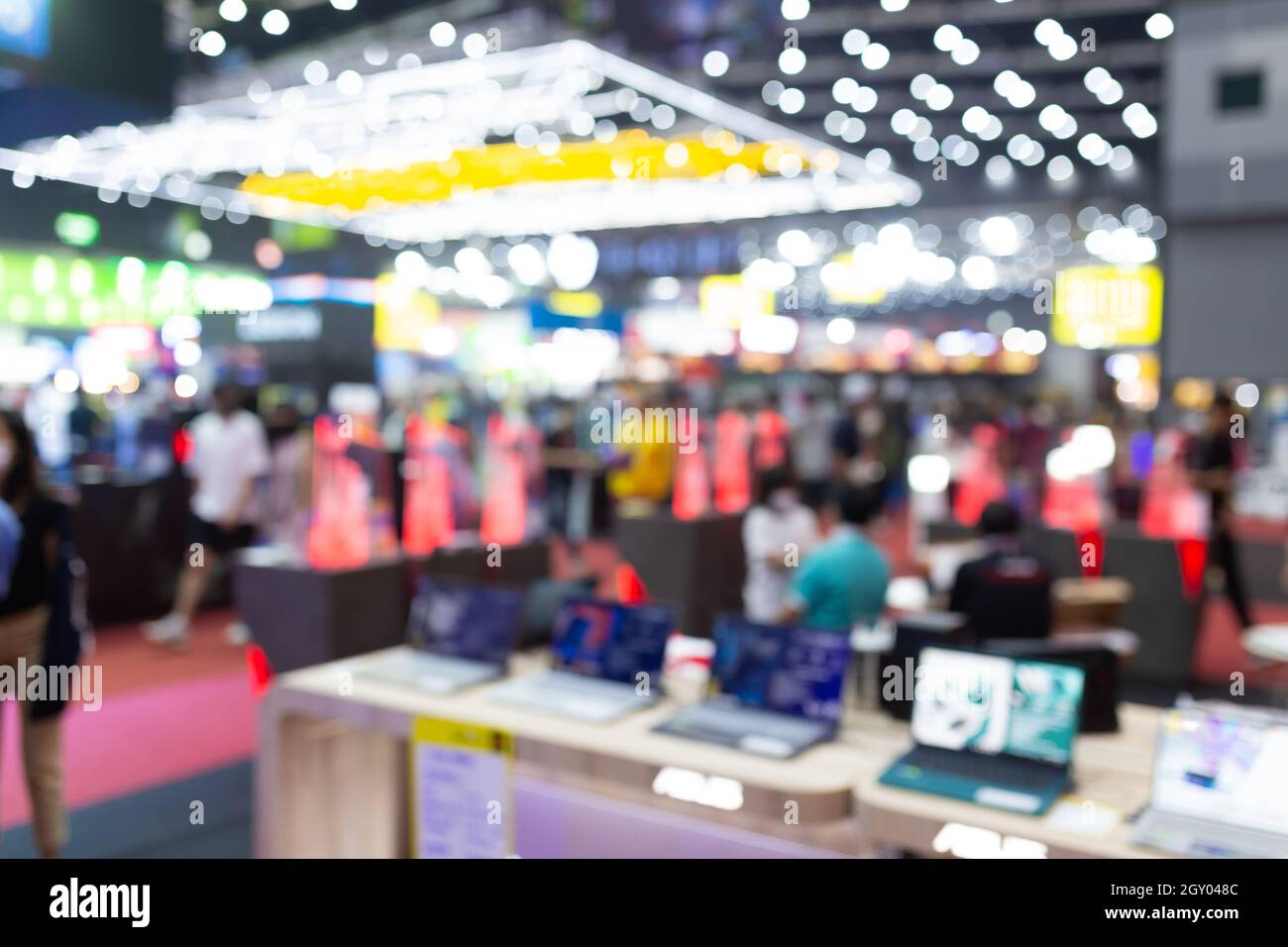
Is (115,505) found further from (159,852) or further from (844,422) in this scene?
(844,422)

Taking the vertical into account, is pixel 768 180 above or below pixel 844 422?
above

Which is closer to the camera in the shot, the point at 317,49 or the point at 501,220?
the point at 317,49

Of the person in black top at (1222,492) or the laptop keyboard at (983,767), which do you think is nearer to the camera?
the laptop keyboard at (983,767)

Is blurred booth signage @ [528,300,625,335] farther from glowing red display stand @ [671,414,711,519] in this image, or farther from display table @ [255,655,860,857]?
display table @ [255,655,860,857]

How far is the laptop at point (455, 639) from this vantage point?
322 centimetres

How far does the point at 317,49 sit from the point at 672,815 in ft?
21.3

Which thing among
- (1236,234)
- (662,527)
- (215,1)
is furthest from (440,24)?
(1236,234)

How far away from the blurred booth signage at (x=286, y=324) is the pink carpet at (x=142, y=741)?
Result: 594 cm

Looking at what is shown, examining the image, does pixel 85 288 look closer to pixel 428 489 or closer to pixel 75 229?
pixel 75 229

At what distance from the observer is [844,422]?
1430cm

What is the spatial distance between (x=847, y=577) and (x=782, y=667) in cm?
153

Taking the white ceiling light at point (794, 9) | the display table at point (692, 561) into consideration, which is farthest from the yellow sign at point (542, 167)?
the display table at point (692, 561)

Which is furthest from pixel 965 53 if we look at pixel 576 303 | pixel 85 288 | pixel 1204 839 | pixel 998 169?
pixel 576 303

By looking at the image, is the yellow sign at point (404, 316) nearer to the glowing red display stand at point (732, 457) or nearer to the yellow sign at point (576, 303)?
the yellow sign at point (576, 303)
